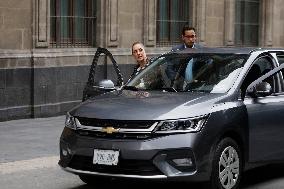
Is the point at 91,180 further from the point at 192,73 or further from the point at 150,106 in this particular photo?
the point at 192,73

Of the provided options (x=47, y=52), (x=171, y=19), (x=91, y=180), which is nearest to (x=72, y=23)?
(x=47, y=52)

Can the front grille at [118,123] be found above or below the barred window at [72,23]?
below

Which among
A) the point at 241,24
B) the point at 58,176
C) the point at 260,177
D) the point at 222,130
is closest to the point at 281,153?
the point at 260,177

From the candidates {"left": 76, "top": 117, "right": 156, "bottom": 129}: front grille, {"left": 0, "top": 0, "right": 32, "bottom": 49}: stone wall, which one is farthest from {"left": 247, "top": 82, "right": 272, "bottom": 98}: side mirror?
{"left": 0, "top": 0, "right": 32, "bottom": 49}: stone wall

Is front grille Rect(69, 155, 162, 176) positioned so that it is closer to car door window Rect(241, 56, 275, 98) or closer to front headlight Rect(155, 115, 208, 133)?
front headlight Rect(155, 115, 208, 133)

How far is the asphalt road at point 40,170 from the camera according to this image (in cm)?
791

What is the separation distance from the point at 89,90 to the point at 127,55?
295 inches

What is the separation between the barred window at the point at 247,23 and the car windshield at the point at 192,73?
43.9 ft

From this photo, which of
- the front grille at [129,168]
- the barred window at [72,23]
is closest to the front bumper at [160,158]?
the front grille at [129,168]

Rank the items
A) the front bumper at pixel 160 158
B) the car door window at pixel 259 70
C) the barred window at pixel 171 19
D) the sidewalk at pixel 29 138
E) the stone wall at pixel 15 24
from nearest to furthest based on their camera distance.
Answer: the front bumper at pixel 160 158, the car door window at pixel 259 70, the sidewalk at pixel 29 138, the stone wall at pixel 15 24, the barred window at pixel 171 19

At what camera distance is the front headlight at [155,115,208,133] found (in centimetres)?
672

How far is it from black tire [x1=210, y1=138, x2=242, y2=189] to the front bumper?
0.45 feet

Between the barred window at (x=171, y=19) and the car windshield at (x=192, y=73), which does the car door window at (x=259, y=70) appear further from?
the barred window at (x=171, y=19)

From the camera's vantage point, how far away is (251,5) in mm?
22547
